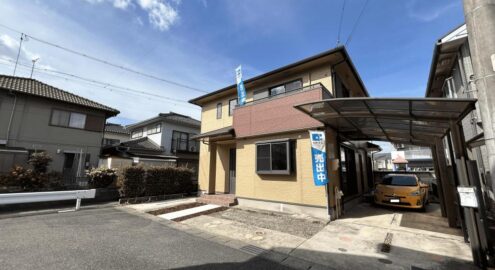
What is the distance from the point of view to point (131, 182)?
9.97 metres

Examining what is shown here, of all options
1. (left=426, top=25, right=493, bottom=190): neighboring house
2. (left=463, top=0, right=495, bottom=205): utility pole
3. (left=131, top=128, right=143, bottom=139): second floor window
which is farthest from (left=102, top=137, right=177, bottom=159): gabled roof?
(left=426, top=25, right=493, bottom=190): neighboring house

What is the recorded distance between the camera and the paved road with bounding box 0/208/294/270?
12.2 ft

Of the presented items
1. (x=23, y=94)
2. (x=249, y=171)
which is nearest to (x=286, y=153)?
(x=249, y=171)

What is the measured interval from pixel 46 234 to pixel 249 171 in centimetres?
654

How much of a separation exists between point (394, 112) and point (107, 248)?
287 inches

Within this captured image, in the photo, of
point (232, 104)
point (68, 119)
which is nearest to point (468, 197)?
point (232, 104)

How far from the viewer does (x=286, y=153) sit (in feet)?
26.1

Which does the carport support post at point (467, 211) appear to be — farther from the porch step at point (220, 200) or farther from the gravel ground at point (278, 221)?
the porch step at point (220, 200)

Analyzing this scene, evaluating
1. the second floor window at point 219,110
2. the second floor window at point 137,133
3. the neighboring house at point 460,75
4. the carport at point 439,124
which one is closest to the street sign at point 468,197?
the carport at point 439,124

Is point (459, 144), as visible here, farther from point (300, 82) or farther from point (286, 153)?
point (300, 82)

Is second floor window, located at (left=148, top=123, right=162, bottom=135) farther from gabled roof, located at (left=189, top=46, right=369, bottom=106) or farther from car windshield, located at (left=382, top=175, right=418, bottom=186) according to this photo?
car windshield, located at (left=382, top=175, right=418, bottom=186)

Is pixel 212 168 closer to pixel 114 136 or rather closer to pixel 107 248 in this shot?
pixel 107 248

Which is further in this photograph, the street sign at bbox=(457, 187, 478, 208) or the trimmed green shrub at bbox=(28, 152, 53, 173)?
the trimmed green shrub at bbox=(28, 152, 53, 173)

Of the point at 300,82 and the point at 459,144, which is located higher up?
the point at 300,82
